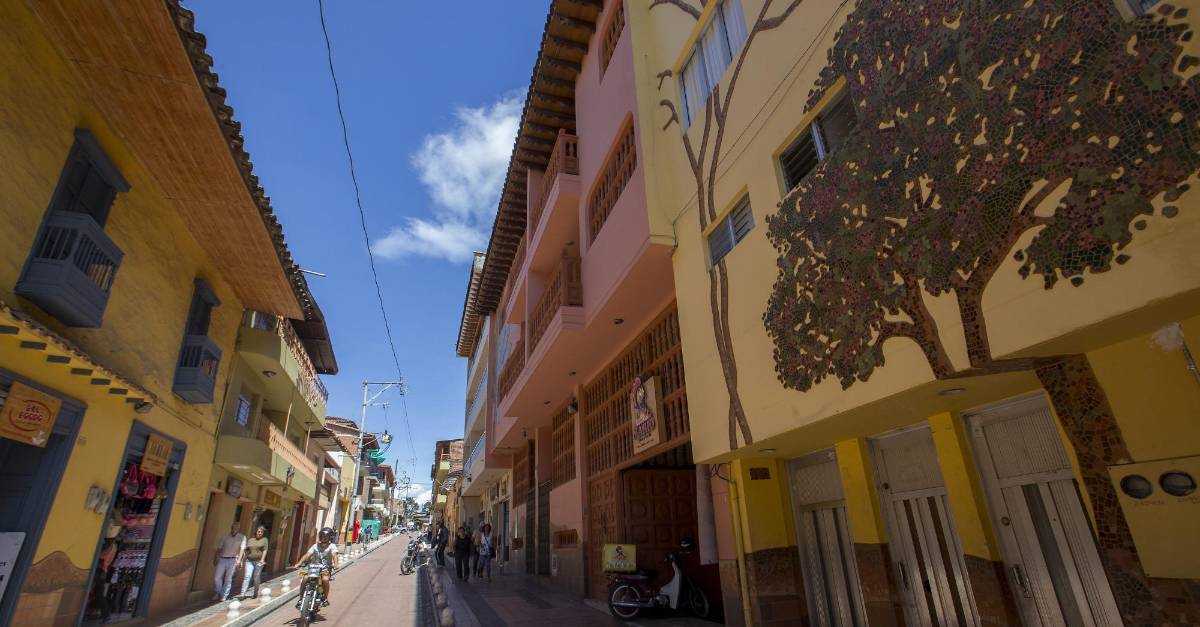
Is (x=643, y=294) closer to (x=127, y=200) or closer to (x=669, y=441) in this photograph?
(x=669, y=441)

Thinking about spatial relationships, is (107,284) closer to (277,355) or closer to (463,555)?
(277,355)

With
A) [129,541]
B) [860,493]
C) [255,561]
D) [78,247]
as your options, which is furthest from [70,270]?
[860,493]

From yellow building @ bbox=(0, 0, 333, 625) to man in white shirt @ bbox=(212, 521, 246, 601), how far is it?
3.65ft

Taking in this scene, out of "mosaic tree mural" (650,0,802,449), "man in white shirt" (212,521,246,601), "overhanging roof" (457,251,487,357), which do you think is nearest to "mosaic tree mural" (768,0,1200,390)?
"mosaic tree mural" (650,0,802,449)

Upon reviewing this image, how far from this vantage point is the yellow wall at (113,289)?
20.7ft

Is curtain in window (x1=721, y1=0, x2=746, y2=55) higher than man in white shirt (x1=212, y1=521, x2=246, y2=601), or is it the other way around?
curtain in window (x1=721, y1=0, x2=746, y2=55)

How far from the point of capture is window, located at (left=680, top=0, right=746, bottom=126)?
766cm

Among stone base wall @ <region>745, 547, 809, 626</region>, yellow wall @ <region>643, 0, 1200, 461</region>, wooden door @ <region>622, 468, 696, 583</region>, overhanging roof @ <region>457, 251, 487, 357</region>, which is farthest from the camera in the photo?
overhanging roof @ <region>457, 251, 487, 357</region>

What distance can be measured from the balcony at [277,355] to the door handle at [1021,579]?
49.3ft

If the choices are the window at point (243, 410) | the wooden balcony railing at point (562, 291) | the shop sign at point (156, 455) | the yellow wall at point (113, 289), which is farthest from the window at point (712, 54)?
the window at point (243, 410)

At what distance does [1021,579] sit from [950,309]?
2469 millimetres

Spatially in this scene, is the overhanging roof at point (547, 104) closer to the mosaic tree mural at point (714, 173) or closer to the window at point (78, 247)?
the mosaic tree mural at point (714, 173)

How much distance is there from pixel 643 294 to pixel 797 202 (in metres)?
4.06

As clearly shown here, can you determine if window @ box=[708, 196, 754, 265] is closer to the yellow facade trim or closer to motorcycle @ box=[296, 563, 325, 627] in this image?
the yellow facade trim
